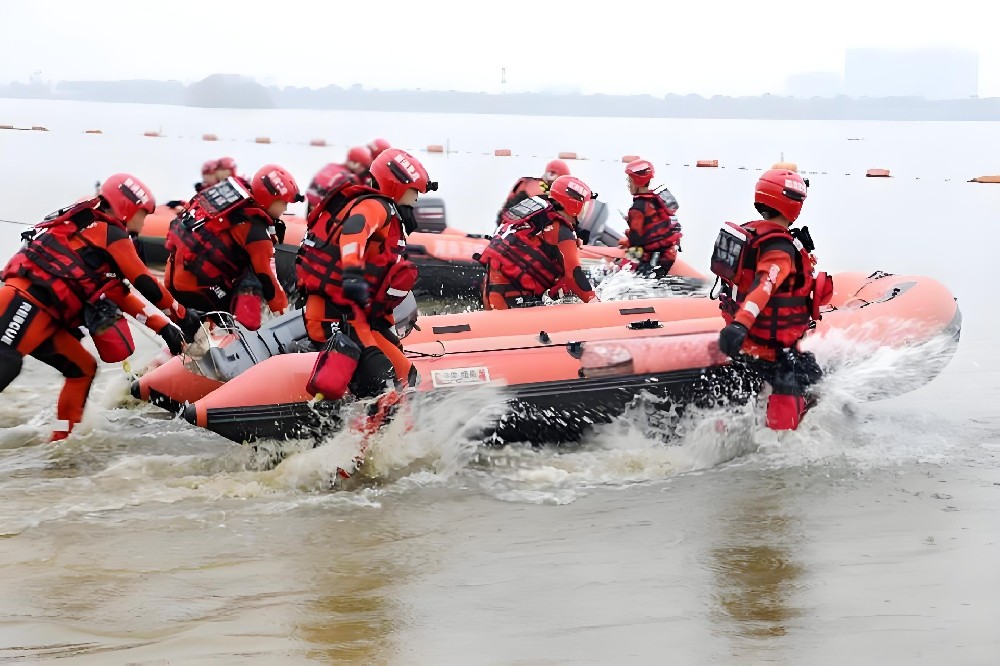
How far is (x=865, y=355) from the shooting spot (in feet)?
19.9

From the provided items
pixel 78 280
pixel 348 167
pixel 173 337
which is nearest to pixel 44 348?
pixel 78 280

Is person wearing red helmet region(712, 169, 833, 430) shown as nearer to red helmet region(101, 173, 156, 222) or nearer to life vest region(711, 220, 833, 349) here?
life vest region(711, 220, 833, 349)

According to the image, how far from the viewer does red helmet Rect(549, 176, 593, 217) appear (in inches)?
257

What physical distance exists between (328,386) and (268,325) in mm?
1403

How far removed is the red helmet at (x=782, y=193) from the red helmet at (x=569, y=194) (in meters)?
1.57

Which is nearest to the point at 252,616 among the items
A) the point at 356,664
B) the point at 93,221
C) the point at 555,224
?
the point at 356,664

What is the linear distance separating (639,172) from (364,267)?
3815 millimetres

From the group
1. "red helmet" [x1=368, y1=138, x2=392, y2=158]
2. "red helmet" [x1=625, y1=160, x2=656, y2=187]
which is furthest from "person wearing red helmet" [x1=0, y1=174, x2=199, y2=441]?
"red helmet" [x1=625, y1=160, x2=656, y2=187]

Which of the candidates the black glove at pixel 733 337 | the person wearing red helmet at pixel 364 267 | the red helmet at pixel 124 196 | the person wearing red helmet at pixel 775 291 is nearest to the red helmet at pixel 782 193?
the person wearing red helmet at pixel 775 291

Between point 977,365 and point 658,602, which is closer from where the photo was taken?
point 658,602

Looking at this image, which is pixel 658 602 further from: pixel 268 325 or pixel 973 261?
pixel 973 261

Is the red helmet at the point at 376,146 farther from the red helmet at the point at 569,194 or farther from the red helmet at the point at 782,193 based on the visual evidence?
the red helmet at the point at 782,193

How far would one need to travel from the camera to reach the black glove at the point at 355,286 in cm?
449

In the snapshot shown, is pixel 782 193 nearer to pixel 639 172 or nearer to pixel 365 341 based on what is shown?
pixel 365 341
